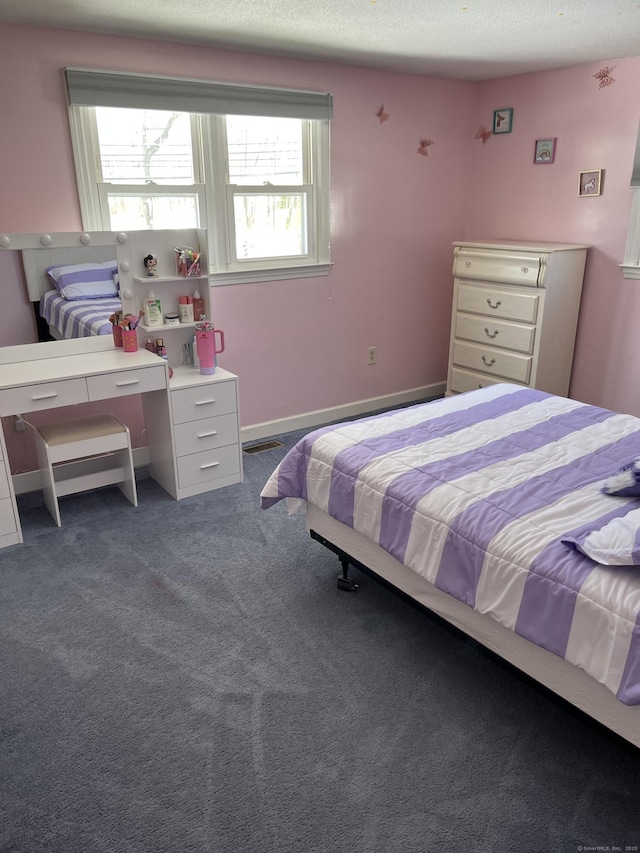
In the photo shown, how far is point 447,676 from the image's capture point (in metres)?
2.19

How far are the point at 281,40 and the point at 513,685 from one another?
127 inches

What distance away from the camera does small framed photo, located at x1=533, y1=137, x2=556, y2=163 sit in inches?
165

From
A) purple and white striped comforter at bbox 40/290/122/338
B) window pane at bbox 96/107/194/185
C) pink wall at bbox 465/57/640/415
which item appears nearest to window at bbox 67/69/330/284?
window pane at bbox 96/107/194/185

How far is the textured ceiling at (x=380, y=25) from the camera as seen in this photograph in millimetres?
2738

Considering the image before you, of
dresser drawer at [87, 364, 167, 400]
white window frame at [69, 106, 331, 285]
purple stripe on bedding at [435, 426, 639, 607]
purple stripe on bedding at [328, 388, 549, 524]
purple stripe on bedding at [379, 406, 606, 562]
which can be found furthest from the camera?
white window frame at [69, 106, 331, 285]

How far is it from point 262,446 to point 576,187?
2596 millimetres

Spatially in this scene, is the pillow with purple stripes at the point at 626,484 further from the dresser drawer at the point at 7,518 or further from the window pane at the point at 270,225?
the window pane at the point at 270,225

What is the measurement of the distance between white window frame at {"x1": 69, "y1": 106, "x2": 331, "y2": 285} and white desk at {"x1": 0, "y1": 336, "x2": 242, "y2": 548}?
70 cm

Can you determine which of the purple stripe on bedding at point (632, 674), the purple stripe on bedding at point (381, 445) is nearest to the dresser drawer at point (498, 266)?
the purple stripe on bedding at point (381, 445)

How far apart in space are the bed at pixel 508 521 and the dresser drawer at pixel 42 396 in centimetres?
107

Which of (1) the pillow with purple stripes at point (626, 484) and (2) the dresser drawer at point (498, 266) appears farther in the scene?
(2) the dresser drawer at point (498, 266)

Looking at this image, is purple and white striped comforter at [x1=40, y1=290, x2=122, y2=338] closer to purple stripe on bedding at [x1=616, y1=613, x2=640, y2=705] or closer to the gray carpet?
the gray carpet

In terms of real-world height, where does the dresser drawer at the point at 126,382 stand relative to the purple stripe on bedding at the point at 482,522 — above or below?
above

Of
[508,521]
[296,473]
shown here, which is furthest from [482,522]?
[296,473]
